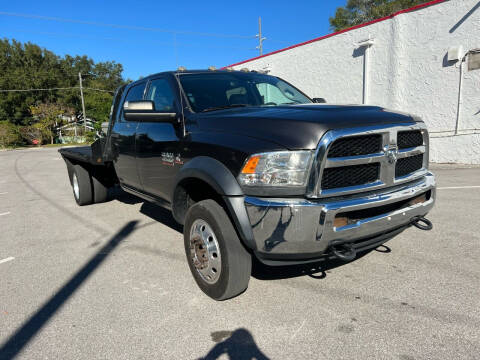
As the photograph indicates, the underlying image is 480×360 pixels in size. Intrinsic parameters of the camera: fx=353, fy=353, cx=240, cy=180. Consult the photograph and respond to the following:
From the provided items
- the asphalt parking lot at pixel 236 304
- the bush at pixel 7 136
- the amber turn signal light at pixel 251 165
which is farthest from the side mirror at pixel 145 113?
the bush at pixel 7 136

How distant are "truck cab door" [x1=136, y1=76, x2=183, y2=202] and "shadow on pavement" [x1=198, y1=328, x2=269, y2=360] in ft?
4.86

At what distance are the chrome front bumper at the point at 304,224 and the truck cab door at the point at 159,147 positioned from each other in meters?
1.15

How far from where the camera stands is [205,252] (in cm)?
283

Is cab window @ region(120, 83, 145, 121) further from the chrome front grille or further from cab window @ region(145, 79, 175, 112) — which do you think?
the chrome front grille

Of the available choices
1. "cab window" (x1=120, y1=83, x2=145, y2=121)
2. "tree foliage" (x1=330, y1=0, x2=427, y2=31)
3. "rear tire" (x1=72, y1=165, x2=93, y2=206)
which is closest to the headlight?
"cab window" (x1=120, y1=83, x2=145, y2=121)

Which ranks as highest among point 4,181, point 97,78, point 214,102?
point 97,78

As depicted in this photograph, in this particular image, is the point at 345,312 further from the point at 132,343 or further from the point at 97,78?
the point at 97,78

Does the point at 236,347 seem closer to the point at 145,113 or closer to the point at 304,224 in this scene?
the point at 304,224

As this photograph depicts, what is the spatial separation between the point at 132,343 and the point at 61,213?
14.0 ft

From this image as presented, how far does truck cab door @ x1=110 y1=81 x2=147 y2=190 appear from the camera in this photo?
4195 millimetres

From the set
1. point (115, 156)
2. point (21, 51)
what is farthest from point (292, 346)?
point (21, 51)

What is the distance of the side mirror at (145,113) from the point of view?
313 centimetres

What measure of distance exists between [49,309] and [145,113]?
179 centimetres

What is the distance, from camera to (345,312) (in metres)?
2.57
